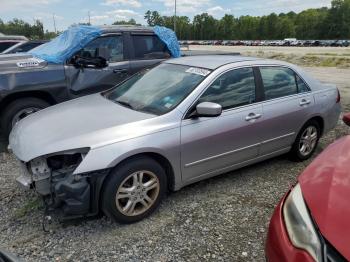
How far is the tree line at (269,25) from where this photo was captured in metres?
103

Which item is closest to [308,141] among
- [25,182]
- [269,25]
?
[25,182]

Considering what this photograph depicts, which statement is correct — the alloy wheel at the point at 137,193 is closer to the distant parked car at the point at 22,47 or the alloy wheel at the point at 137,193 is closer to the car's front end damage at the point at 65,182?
the car's front end damage at the point at 65,182

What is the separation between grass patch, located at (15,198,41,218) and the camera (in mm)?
3609

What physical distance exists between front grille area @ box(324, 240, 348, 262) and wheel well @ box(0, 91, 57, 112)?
5.07 meters

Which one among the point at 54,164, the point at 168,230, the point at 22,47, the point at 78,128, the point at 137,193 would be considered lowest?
the point at 168,230

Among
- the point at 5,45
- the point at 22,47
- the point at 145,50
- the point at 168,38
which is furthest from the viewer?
the point at 5,45

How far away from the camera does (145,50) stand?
6754mm

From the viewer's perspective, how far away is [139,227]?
3420mm

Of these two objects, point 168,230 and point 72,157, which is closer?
point 72,157

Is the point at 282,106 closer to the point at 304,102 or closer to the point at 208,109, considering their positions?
the point at 304,102

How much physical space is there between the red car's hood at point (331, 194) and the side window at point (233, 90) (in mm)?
1663

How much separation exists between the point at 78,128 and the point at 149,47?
3810 millimetres

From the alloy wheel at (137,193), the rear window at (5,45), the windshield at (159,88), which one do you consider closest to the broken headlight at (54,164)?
the alloy wheel at (137,193)

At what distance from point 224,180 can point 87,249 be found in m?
1.97
